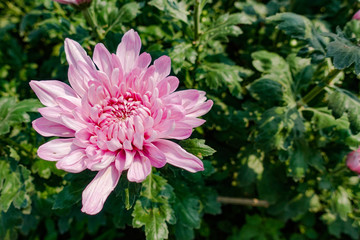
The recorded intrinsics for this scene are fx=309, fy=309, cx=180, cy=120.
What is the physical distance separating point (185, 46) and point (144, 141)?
2.82ft

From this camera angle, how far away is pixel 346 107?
1.68m

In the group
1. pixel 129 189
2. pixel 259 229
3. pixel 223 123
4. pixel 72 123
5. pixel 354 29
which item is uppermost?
pixel 72 123

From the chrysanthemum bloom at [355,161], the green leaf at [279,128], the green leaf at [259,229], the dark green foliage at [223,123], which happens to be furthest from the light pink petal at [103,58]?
the green leaf at [259,229]

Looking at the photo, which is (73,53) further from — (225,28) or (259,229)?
(259,229)

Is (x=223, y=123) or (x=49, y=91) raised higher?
(x=49, y=91)

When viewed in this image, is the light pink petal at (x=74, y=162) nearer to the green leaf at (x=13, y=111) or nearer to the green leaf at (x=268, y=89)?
the green leaf at (x=13, y=111)

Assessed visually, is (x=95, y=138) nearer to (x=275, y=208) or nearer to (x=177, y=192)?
(x=177, y=192)

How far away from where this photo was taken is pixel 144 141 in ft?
Answer: 4.00

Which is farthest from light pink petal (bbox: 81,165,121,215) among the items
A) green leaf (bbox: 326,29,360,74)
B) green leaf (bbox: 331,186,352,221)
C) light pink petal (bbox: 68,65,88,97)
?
green leaf (bbox: 331,186,352,221)

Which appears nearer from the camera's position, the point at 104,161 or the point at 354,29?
the point at 104,161

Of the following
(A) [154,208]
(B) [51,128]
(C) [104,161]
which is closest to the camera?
(C) [104,161]

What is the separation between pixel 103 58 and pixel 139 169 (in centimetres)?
51

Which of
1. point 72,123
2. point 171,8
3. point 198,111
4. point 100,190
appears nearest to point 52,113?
point 72,123

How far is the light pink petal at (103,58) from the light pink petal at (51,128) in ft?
0.98
